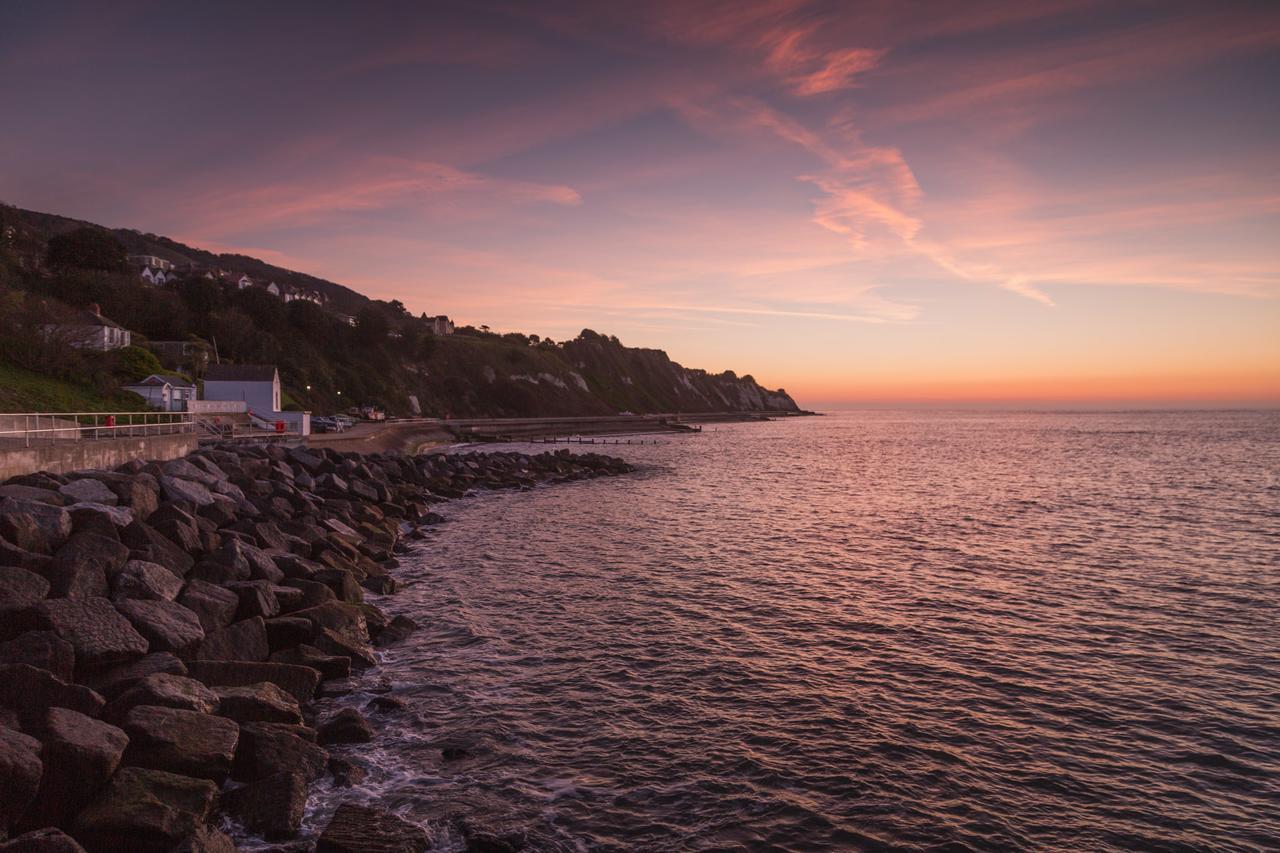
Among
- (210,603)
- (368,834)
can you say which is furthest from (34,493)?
(368,834)

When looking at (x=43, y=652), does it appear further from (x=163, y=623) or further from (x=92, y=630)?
(x=163, y=623)

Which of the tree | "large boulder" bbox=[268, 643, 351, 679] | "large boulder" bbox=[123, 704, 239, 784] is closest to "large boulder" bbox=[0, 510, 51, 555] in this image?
"large boulder" bbox=[268, 643, 351, 679]

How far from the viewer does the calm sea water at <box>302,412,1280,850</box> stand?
9.68 meters

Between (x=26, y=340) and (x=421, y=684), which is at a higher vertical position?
(x=26, y=340)

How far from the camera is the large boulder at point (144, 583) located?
42.8ft

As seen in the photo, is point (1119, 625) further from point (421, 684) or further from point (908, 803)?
point (421, 684)

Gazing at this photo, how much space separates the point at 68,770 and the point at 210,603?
583cm

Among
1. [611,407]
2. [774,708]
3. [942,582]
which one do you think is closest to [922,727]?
[774,708]

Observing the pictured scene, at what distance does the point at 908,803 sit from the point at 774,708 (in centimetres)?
339

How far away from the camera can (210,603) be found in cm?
1366

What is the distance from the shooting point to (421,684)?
14.0 meters

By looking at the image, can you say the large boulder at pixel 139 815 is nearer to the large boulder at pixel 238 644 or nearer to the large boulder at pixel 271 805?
the large boulder at pixel 271 805

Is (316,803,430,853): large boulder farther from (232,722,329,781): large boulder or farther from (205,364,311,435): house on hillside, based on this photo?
(205,364,311,435): house on hillside

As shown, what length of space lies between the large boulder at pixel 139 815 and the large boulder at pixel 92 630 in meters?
3.20
